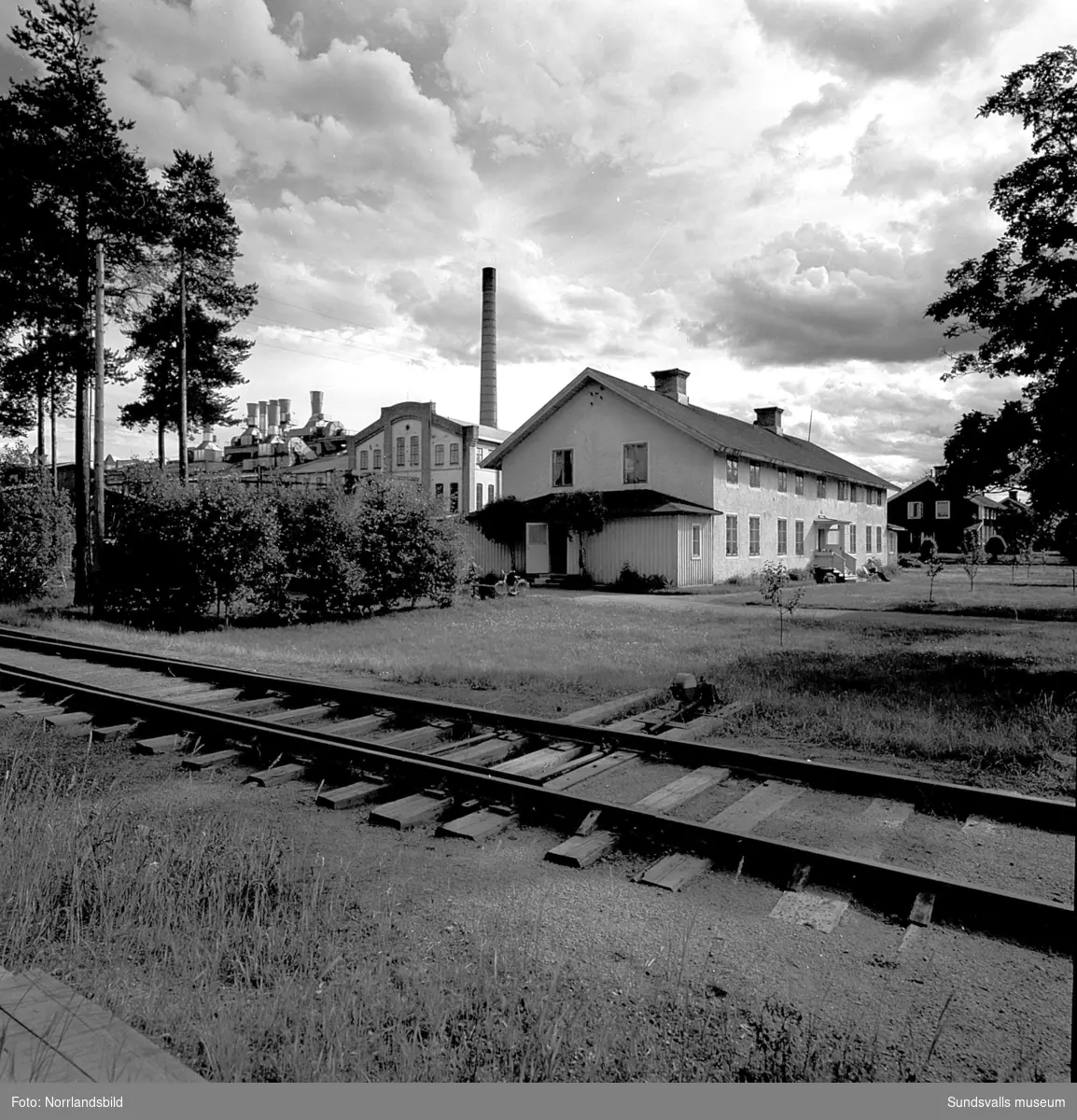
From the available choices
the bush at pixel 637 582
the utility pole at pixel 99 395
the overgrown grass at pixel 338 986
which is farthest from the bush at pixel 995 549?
the overgrown grass at pixel 338 986

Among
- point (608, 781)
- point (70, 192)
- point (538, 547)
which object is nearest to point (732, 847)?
point (608, 781)

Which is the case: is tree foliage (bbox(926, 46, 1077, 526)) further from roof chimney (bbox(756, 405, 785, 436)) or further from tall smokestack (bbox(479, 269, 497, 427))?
tall smokestack (bbox(479, 269, 497, 427))

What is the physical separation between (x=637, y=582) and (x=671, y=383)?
12771mm

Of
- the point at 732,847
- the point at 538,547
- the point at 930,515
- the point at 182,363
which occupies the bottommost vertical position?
the point at 732,847

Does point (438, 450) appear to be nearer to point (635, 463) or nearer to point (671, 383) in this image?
point (671, 383)

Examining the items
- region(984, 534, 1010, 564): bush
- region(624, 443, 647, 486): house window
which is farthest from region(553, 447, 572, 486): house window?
region(984, 534, 1010, 564): bush

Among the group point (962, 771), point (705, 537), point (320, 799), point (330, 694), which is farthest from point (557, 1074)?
point (705, 537)

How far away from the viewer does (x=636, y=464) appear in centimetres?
3328

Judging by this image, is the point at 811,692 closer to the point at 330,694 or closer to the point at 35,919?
the point at 330,694

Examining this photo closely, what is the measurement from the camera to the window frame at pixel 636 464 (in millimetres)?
32938

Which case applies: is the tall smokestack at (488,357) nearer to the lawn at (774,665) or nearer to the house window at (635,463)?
the house window at (635,463)

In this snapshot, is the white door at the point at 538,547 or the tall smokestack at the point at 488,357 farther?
the tall smokestack at the point at 488,357

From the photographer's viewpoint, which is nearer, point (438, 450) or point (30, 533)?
point (30, 533)

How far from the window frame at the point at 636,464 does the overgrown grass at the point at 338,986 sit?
96.7 ft
